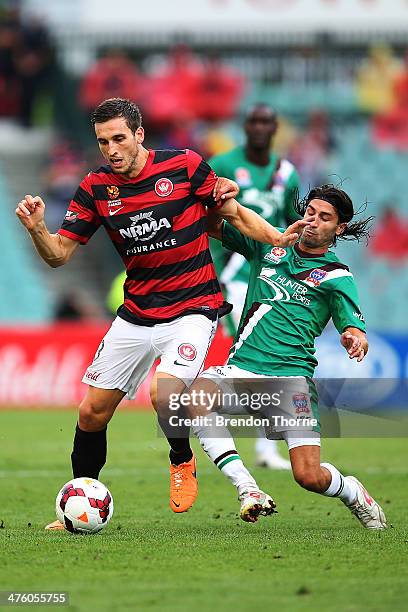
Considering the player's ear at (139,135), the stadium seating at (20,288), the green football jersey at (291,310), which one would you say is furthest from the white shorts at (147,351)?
the stadium seating at (20,288)

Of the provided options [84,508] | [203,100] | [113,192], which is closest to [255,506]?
[84,508]

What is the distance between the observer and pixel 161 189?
7.32 metres

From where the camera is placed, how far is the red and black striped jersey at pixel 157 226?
7289 mm

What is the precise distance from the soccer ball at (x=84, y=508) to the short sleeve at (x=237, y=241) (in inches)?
65.6

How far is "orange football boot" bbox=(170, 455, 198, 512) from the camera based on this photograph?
7.13 meters

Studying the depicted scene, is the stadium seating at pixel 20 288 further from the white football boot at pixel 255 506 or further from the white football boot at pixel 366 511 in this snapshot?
the white football boot at pixel 255 506

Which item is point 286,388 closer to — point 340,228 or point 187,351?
point 187,351

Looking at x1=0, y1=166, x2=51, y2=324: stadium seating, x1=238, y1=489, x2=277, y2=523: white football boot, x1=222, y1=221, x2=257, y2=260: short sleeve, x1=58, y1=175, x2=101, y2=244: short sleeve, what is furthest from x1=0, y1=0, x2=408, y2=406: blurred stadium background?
x1=238, y1=489, x2=277, y2=523: white football boot

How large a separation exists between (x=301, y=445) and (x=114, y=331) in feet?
4.15

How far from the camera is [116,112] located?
711 cm

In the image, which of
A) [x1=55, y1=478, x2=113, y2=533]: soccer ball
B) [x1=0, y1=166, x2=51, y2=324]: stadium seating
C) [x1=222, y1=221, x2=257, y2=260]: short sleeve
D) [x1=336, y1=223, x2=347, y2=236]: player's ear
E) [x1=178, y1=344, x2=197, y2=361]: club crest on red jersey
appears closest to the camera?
[x1=55, y1=478, x2=113, y2=533]: soccer ball

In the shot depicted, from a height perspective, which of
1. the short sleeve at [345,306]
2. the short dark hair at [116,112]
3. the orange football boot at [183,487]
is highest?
the short dark hair at [116,112]

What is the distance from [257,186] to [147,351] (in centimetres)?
337

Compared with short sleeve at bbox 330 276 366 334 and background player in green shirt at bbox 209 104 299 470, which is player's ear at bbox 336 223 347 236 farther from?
background player in green shirt at bbox 209 104 299 470
